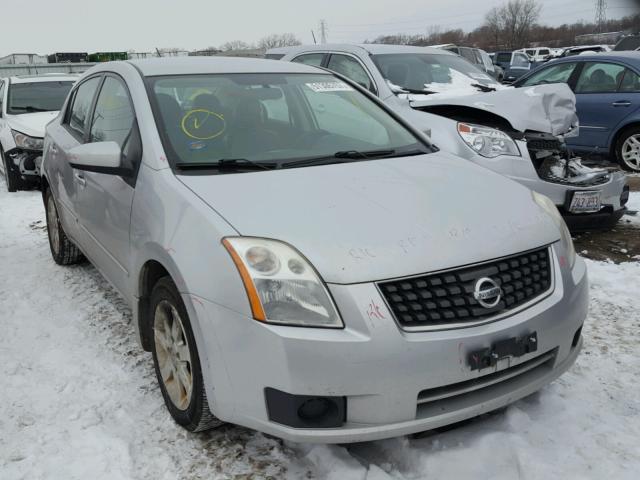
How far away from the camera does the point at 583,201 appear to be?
16.0 ft

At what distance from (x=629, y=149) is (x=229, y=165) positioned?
22.5 ft

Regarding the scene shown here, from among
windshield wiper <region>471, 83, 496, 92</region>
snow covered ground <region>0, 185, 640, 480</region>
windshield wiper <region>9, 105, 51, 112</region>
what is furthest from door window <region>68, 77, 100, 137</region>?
windshield wiper <region>9, 105, 51, 112</region>

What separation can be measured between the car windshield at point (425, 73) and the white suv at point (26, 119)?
4724mm

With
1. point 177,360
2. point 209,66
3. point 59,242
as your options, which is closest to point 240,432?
point 177,360

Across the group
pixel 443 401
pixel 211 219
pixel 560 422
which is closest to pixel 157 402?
pixel 211 219

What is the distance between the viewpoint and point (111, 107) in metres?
3.46

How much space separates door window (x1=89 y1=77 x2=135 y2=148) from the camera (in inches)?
124

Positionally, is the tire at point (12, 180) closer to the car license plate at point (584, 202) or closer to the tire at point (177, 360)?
the tire at point (177, 360)

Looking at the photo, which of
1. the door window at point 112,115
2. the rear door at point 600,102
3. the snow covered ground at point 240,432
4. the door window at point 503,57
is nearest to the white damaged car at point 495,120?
the snow covered ground at point 240,432

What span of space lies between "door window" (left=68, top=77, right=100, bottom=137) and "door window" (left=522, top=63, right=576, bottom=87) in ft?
21.3

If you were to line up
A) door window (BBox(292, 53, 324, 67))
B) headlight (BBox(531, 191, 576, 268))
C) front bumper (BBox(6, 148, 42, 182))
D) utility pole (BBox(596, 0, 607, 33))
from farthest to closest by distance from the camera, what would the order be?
1. utility pole (BBox(596, 0, 607, 33))
2. front bumper (BBox(6, 148, 42, 182))
3. door window (BBox(292, 53, 324, 67))
4. headlight (BBox(531, 191, 576, 268))

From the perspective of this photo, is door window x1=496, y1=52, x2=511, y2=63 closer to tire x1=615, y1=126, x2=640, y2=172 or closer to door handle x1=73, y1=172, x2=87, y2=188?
tire x1=615, y1=126, x2=640, y2=172

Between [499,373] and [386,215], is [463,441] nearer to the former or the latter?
[499,373]

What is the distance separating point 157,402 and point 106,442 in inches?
14.0
